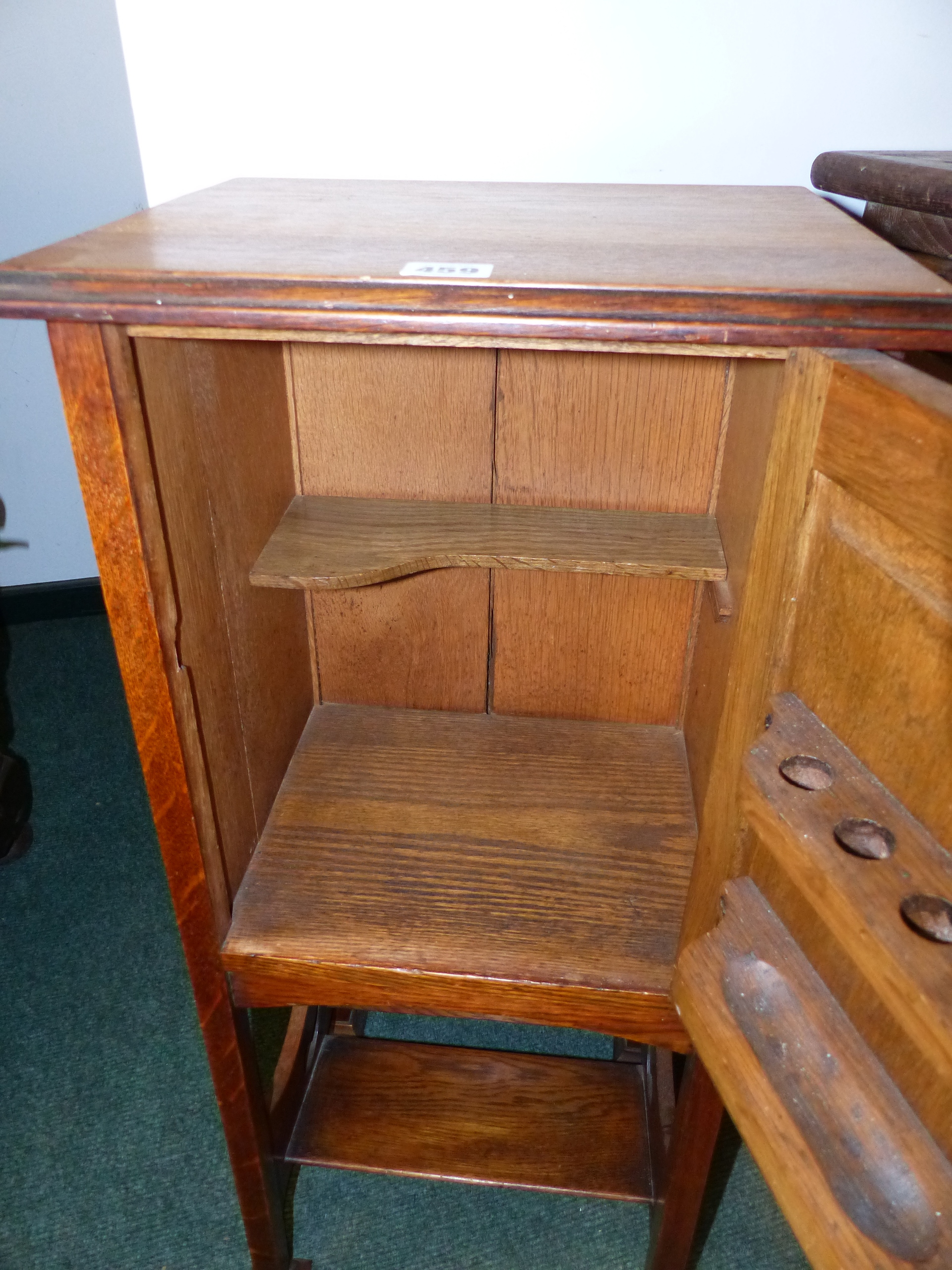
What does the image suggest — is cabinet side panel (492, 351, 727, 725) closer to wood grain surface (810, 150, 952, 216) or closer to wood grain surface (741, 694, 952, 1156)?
wood grain surface (810, 150, 952, 216)

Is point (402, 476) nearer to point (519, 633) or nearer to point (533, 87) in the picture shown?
point (519, 633)

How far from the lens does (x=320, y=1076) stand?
1.51 m

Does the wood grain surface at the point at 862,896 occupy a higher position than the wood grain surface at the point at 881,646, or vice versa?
the wood grain surface at the point at 881,646

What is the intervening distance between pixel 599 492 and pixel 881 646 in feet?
2.15

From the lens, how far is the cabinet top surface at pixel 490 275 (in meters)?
0.64

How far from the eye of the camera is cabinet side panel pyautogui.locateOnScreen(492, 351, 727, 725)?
1160mm

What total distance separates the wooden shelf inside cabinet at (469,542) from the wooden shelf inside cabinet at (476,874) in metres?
0.34

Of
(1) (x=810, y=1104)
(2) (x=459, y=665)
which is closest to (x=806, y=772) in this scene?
(1) (x=810, y=1104)

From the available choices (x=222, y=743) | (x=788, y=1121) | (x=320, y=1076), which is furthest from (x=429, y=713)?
(x=788, y=1121)

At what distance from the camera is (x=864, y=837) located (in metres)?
0.65

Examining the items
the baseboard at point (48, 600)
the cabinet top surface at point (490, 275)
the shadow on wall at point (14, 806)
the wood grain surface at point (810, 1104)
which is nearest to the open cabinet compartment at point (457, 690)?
the cabinet top surface at point (490, 275)

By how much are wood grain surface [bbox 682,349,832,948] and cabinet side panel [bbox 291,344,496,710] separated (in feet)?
1.24

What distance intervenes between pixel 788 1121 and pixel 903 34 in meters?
1.17

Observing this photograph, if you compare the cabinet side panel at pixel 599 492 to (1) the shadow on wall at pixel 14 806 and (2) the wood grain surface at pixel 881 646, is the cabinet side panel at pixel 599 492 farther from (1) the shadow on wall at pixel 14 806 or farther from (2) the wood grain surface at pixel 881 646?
(1) the shadow on wall at pixel 14 806
